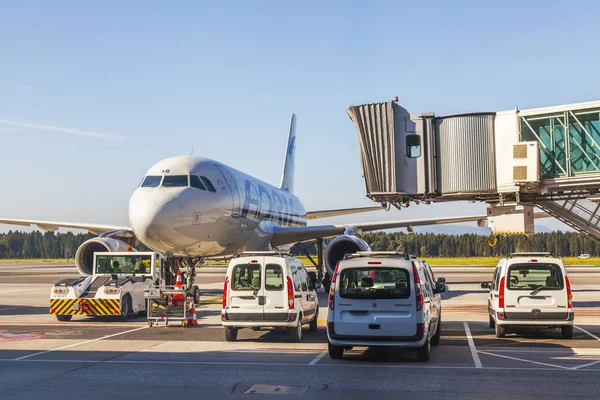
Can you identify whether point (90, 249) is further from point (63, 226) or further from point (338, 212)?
point (338, 212)

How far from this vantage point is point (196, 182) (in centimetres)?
2122

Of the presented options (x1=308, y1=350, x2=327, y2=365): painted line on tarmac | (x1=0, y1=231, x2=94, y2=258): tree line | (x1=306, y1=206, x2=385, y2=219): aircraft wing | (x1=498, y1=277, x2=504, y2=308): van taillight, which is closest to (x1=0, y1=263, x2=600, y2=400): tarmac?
(x1=308, y1=350, x2=327, y2=365): painted line on tarmac

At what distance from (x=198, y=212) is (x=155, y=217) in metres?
1.68

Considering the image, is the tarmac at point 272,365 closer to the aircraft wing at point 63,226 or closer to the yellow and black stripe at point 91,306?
the yellow and black stripe at point 91,306

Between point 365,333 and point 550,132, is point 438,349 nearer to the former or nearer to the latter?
point 365,333

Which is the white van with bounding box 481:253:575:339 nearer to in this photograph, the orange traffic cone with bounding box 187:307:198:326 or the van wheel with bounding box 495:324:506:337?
the van wheel with bounding box 495:324:506:337

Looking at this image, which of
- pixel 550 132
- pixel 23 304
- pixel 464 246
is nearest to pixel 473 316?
pixel 550 132

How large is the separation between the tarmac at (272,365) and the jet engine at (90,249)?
26.6ft

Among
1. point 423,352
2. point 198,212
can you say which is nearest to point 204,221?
point 198,212

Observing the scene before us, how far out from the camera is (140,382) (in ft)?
30.3

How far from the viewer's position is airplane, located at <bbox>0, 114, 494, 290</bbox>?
19.9 metres

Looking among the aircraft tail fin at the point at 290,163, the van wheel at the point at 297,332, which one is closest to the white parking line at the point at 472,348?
the van wheel at the point at 297,332

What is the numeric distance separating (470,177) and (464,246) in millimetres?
136400

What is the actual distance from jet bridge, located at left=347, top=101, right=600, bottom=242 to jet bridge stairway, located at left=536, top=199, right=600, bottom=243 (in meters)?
0.03
